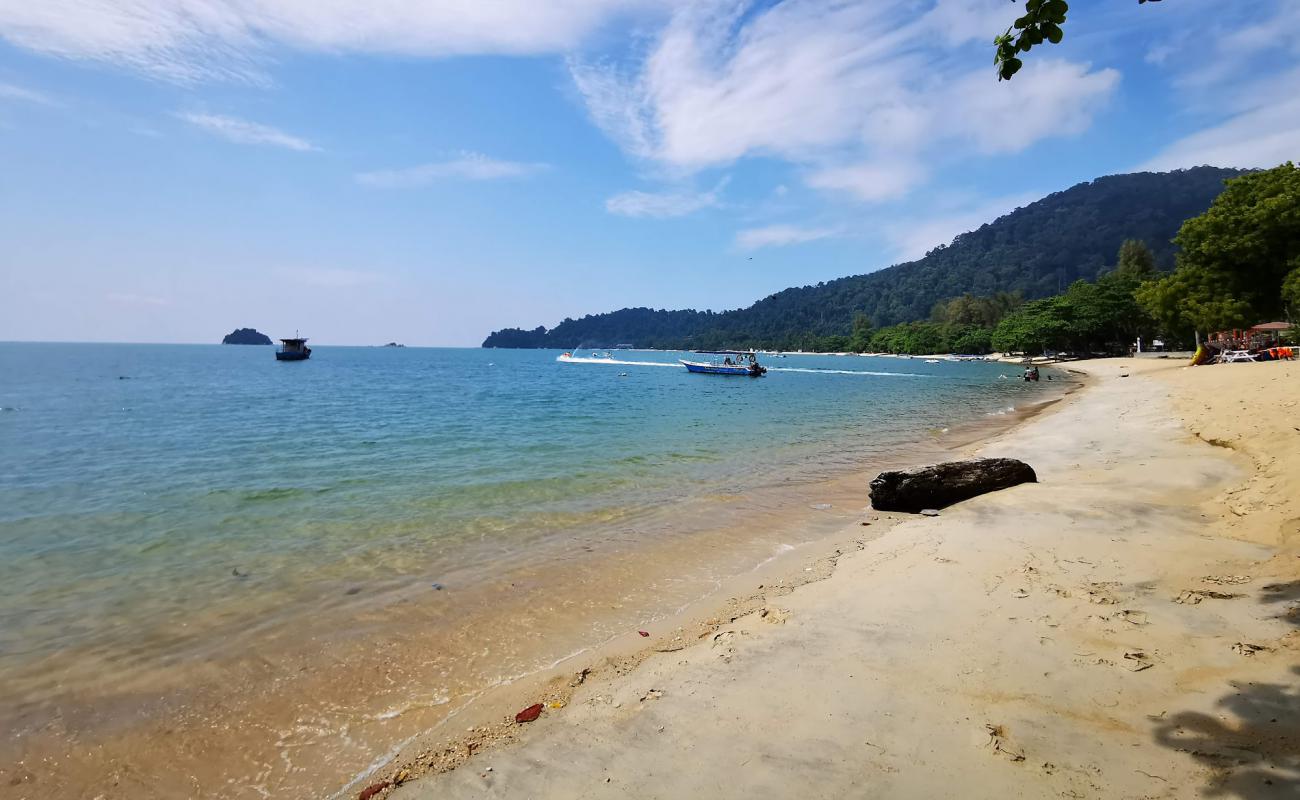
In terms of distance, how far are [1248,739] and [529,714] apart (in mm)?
5040

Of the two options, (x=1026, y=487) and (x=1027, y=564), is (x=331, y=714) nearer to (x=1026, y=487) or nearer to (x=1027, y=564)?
(x=1027, y=564)

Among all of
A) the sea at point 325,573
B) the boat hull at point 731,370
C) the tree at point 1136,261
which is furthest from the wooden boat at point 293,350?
the tree at point 1136,261

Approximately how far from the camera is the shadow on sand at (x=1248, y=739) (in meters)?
3.16

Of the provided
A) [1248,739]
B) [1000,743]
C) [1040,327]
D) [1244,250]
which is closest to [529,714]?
[1000,743]

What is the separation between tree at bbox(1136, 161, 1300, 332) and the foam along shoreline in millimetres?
47866

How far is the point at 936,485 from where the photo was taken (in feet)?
39.7

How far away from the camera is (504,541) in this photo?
11.2 m

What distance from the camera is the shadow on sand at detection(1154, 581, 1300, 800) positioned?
3.16m

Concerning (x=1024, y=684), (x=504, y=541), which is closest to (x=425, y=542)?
(x=504, y=541)

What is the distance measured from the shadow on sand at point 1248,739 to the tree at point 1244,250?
5223 cm

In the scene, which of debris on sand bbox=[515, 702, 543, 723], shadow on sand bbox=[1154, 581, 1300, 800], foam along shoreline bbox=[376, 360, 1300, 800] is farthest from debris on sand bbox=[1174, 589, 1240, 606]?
debris on sand bbox=[515, 702, 543, 723]

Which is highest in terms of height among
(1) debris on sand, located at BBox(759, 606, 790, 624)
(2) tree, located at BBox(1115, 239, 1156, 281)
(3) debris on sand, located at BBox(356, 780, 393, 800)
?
(2) tree, located at BBox(1115, 239, 1156, 281)

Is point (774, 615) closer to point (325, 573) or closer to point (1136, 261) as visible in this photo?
point (325, 573)

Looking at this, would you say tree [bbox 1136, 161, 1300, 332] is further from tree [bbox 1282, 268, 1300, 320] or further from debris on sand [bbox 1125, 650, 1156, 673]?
debris on sand [bbox 1125, 650, 1156, 673]
